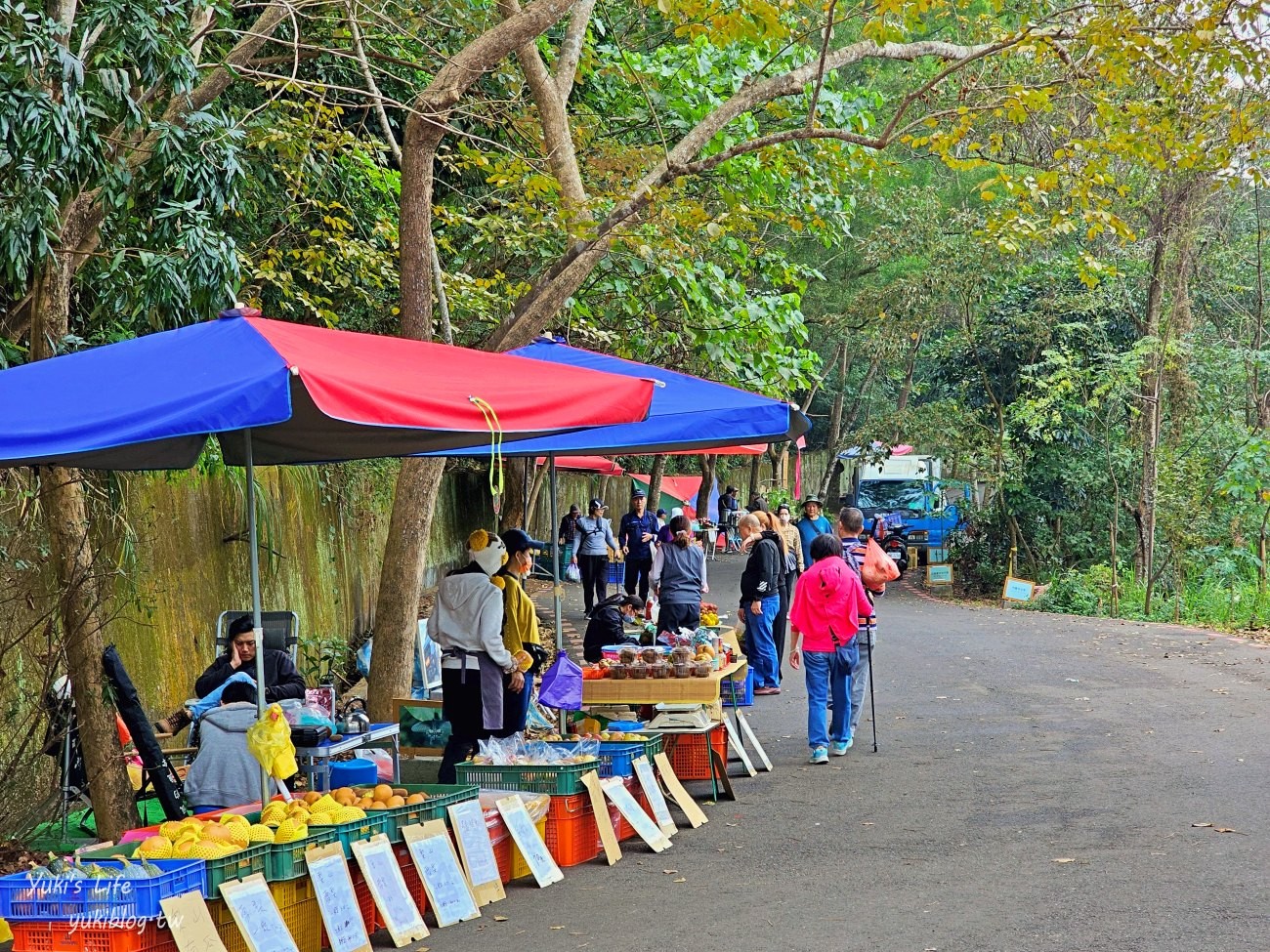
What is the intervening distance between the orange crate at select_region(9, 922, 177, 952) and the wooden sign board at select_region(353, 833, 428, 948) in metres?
1.09

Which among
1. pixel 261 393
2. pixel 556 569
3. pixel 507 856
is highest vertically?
pixel 261 393

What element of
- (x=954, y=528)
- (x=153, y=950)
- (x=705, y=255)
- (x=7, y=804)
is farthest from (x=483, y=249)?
(x=954, y=528)

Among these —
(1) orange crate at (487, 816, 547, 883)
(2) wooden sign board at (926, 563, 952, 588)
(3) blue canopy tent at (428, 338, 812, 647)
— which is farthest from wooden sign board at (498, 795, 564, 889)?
(2) wooden sign board at (926, 563, 952, 588)

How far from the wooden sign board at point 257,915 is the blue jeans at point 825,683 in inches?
216

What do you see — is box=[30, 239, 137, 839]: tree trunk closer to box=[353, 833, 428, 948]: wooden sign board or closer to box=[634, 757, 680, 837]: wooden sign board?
box=[353, 833, 428, 948]: wooden sign board

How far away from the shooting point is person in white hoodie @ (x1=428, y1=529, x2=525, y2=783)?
28.2 ft

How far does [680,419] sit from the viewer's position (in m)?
9.23

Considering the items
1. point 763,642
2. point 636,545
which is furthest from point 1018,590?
point 763,642

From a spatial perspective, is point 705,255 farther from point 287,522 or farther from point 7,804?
point 7,804

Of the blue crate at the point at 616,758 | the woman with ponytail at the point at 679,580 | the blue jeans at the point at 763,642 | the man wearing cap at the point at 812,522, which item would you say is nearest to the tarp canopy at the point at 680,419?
the blue crate at the point at 616,758

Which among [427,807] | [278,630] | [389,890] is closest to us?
[389,890]

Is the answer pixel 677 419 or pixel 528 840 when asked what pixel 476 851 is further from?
pixel 677 419

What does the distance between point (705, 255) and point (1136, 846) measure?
12.7 meters

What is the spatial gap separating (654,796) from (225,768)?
2.54 metres
